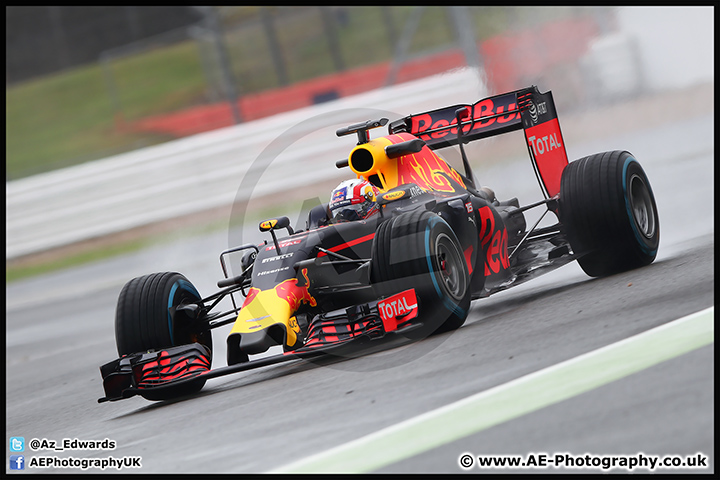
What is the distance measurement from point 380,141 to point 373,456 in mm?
4257

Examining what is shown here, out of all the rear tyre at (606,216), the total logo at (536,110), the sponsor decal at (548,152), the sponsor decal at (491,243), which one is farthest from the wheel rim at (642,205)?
the sponsor decal at (491,243)

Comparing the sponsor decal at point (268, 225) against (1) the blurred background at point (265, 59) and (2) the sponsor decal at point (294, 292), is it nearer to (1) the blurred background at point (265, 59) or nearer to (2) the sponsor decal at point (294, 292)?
(2) the sponsor decal at point (294, 292)

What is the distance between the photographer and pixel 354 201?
25.5 feet

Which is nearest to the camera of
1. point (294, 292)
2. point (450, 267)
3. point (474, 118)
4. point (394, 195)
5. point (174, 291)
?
point (294, 292)

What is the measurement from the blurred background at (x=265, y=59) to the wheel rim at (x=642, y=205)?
6.09 meters

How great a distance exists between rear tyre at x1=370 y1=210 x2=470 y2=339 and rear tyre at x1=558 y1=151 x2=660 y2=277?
5.19 ft

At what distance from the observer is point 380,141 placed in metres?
8.24

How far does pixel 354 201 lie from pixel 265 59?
1545 centimetres

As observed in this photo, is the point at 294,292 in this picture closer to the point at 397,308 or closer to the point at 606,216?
the point at 397,308

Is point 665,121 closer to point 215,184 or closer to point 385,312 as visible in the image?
point 215,184

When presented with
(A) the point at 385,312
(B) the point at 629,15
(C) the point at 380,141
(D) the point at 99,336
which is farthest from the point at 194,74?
(A) the point at 385,312

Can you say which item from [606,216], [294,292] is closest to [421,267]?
[294,292]

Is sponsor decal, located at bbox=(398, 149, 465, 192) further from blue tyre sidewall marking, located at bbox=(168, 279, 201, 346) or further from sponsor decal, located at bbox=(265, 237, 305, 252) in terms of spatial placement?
blue tyre sidewall marking, located at bbox=(168, 279, 201, 346)

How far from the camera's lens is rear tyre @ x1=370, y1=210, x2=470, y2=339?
6609 millimetres
